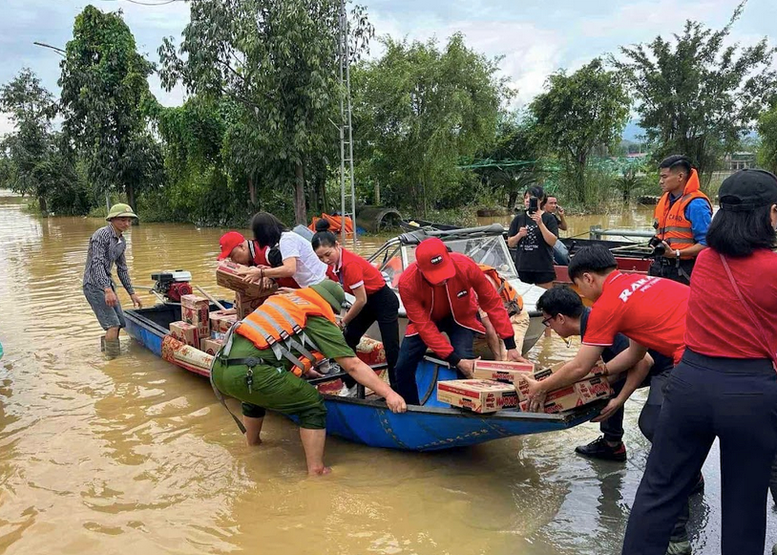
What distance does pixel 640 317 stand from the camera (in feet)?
9.92

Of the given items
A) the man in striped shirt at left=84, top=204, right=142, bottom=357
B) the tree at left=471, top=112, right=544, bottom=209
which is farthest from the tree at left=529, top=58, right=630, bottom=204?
the man in striped shirt at left=84, top=204, right=142, bottom=357

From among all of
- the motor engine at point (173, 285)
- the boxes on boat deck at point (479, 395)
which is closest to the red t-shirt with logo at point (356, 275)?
the boxes on boat deck at point (479, 395)

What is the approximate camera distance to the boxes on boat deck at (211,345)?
6.18 m

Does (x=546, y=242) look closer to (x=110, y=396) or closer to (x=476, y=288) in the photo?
(x=476, y=288)

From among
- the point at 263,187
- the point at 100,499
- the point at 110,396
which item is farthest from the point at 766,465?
the point at 263,187

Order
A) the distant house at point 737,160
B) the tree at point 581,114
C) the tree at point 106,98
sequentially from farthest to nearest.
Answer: the distant house at point 737,160, the tree at point 106,98, the tree at point 581,114

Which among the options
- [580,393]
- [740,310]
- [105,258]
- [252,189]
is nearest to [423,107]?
[252,189]

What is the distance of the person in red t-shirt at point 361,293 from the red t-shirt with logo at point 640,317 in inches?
91.8

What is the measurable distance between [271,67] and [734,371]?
15.7m

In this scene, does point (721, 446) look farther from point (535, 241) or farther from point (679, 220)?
point (535, 241)

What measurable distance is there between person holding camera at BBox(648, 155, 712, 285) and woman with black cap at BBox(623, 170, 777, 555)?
266 centimetres

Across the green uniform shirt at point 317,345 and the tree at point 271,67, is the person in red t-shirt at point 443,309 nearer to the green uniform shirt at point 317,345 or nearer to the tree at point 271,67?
the green uniform shirt at point 317,345

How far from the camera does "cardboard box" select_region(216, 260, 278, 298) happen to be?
552 cm

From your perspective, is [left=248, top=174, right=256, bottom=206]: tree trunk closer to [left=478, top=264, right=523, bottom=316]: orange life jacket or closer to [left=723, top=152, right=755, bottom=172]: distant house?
[left=478, top=264, right=523, bottom=316]: orange life jacket
